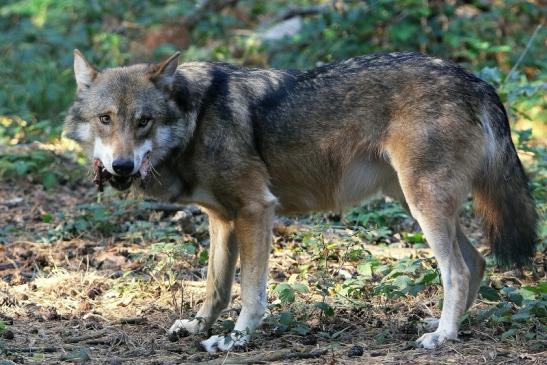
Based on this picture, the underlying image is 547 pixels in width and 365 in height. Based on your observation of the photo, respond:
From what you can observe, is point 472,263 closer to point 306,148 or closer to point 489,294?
point 489,294

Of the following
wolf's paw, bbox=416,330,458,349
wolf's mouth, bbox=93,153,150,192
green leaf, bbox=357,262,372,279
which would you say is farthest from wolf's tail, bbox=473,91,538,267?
wolf's mouth, bbox=93,153,150,192

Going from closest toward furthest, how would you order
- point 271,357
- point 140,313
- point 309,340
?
1. point 271,357
2. point 309,340
3. point 140,313

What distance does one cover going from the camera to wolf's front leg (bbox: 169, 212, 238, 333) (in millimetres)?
5836

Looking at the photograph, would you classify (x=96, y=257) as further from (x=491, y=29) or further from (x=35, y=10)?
(x=35, y=10)

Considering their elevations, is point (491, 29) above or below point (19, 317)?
above

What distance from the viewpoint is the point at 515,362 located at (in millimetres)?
4727

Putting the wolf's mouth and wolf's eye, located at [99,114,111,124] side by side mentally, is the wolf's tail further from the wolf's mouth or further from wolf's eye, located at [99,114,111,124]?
wolf's eye, located at [99,114,111,124]

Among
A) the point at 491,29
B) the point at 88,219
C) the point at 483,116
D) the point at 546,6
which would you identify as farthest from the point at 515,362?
the point at 546,6

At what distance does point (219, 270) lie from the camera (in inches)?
232

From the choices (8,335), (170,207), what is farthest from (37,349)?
(170,207)

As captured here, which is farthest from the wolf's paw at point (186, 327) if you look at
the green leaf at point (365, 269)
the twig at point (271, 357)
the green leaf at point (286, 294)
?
the green leaf at point (365, 269)

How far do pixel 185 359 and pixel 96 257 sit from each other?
2306 millimetres

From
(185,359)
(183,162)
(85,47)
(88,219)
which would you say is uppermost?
(85,47)

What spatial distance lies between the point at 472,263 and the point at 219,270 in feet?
5.68
